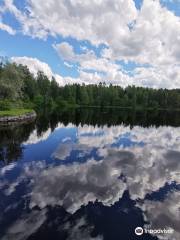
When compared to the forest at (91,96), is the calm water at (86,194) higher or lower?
lower

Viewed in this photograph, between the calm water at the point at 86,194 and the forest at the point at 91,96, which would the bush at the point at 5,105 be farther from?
the forest at the point at 91,96

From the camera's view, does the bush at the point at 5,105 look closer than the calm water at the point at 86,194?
No

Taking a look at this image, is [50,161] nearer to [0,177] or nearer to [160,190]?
[0,177]

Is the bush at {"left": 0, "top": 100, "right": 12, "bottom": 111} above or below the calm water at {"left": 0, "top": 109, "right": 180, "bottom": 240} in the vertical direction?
above

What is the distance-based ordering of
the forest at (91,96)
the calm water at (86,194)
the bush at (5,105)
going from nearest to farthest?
1. the calm water at (86,194)
2. the bush at (5,105)
3. the forest at (91,96)

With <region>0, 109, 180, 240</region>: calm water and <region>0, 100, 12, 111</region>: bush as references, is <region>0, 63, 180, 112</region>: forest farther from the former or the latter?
<region>0, 109, 180, 240</region>: calm water

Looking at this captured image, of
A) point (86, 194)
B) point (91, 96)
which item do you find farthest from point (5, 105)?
point (91, 96)

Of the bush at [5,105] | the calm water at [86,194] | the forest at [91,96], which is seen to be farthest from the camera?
the forest at [91,96]

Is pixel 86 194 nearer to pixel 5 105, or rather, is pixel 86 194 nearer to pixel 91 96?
pixel 5 105

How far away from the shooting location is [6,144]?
25.5 meters

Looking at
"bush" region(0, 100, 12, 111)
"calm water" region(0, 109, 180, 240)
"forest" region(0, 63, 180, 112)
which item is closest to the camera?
"calm water" region(0, 109, 180, 240)

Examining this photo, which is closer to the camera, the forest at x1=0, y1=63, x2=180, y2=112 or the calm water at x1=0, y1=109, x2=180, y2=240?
the calm water at x1=0, y1=109, x2=180, y2=240

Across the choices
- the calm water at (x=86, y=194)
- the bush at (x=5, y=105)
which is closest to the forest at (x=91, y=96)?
the bush at (x=5, y=105)

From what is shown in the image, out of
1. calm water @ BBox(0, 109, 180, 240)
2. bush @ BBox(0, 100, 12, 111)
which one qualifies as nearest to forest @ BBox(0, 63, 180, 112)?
bush @ BBox(0, 100, 12, 111)
